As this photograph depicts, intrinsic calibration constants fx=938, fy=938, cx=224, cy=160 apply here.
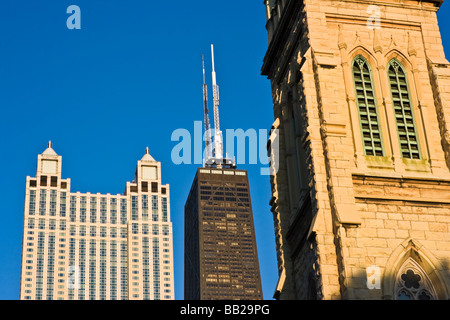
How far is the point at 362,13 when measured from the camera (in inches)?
1906

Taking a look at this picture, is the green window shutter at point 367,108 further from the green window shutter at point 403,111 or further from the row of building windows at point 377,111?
the green window shutter at point 403,111

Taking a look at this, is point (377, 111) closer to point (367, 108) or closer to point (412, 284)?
point (367, 108)

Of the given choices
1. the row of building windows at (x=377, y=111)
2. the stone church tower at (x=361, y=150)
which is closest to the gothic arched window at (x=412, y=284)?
the stone church tower at (x=361, y=150)

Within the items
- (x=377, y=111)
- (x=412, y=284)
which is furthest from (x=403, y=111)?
(x=412, y=284)

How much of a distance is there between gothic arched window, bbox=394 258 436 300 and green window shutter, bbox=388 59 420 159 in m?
6.28

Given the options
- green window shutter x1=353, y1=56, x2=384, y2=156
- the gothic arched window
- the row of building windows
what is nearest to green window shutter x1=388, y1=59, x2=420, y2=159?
the row of building windows

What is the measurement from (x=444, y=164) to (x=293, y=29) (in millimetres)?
11151

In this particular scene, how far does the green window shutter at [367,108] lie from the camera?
147 feet

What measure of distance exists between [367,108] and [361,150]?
2662mm

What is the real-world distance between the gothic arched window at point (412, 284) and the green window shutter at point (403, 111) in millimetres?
6278

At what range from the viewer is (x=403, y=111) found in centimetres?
4638
